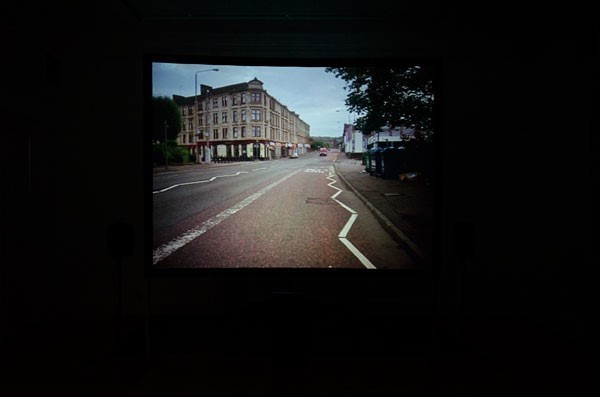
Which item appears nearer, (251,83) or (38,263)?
(251,83)

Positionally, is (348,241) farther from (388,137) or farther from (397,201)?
(388,137)

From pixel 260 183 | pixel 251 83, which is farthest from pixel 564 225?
Answer: pixel 251 83

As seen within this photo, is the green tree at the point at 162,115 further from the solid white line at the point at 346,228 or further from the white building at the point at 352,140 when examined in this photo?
the solid white line at the point at 346,228

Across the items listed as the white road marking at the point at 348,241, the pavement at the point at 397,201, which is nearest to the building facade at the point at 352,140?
the pavement at the point at 397,201

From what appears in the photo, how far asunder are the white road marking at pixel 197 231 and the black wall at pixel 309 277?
54 centimetres

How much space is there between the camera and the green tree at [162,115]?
3004 millimetres

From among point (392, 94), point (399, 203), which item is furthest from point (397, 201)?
point (392, 94)

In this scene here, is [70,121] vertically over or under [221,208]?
over

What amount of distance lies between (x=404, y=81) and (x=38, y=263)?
13.0 ft

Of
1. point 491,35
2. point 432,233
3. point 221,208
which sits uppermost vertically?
point 491,35

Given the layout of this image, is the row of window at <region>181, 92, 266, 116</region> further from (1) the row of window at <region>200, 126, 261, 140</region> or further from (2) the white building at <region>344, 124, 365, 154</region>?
(2) the white building at <region>344, 124, 365, 154</region>

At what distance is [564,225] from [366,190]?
1.88 meters

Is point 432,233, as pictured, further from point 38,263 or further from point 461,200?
point 38,263

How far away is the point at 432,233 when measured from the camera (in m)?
3.10
